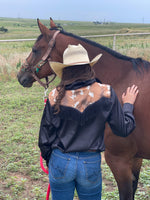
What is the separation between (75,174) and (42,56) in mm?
1548

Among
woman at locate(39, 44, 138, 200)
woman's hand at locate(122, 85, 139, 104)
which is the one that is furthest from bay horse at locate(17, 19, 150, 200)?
woman at locate(39, 44, 138, 200)

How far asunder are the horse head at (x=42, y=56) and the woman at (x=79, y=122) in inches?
36.3

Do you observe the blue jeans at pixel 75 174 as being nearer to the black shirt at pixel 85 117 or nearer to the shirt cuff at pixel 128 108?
the black shirt at pixel 85 117

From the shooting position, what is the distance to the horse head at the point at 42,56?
2.62m

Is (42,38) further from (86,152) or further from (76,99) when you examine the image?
(86,152)

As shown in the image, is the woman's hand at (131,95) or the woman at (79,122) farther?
the woman's hand at (131,95)

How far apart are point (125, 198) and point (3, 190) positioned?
173 centimetres

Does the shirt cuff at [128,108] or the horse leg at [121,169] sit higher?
the shirt cuff at [128,108]

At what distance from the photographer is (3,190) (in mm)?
3260

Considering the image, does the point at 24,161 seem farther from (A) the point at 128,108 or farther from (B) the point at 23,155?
(A) the point at 128,108

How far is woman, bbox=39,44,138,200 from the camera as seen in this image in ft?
5.34

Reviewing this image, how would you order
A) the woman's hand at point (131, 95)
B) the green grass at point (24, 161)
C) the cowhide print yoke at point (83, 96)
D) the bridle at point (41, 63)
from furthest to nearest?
the green grass at point (24, 161) < the bridle at point (41, 63) < the woman's hand at point (131, 95) < the cowhide print yoke at point (83, 96)

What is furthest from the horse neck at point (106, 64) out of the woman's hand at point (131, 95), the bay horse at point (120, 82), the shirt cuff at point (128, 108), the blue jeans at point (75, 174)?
the blue jeans at point (75, 174)

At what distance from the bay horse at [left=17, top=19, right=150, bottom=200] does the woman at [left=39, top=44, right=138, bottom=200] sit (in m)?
0.55
